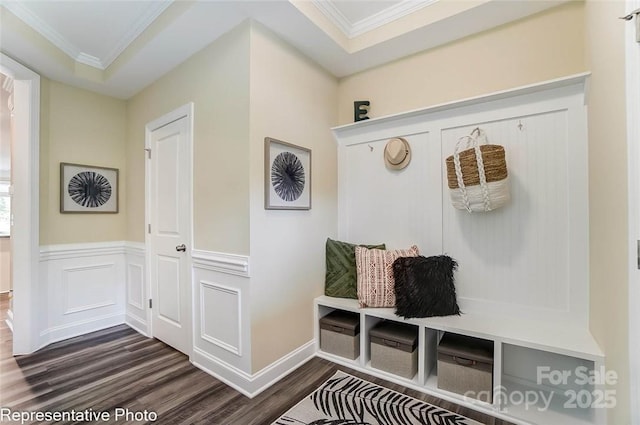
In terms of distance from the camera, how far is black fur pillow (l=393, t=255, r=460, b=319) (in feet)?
6.36

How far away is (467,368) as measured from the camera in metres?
1.77

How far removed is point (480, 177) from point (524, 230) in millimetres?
531

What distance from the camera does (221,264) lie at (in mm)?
2016

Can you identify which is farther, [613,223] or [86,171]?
[86,171]

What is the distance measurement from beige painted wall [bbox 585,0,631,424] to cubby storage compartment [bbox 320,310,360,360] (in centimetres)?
143

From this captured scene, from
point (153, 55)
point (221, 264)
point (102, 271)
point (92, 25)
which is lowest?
point (102, 271)

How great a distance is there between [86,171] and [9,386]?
1.95 m

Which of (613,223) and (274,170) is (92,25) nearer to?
(274,170)

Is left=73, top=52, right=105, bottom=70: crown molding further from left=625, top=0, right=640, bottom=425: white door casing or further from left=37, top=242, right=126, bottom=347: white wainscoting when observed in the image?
left=625, top=0, right=640, bottom=425: white door casing

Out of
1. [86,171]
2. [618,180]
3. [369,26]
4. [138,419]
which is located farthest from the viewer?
[86,171]

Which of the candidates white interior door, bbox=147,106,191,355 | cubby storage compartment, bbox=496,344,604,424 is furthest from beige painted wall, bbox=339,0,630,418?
white interior door, bbox=147,106,191,355

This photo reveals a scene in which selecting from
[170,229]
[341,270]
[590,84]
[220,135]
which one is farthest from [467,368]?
[170,229]

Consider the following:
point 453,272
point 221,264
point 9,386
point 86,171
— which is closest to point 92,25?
point 86,171

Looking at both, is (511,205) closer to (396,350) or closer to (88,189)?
(396,350)
